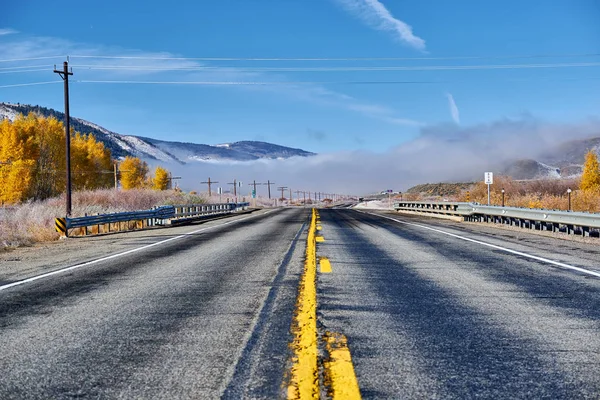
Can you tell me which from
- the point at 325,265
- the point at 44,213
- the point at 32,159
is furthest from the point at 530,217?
the point at 32,159

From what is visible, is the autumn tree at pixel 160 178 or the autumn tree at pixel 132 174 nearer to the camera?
the autumn tree at pixel 132 174

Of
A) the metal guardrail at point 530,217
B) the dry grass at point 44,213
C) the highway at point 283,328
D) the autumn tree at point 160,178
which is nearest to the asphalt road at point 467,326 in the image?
the highway at point 283,328

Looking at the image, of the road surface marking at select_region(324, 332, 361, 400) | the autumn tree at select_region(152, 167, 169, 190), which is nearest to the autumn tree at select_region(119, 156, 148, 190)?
the autumn tree at select_region(152, 167, 169, 190)

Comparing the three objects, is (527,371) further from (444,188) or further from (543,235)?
(444,188)

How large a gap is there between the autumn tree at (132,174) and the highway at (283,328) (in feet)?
375

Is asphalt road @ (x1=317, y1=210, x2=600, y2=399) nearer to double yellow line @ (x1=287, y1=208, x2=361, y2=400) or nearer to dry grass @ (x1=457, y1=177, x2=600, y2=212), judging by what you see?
double yellow line @ (x1=287, y1=208, x2=361, y2=400)

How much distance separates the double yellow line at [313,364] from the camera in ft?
9.05

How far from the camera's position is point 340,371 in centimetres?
309

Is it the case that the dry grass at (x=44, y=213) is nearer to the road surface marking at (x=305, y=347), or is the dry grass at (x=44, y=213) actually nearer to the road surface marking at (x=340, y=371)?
the road surface marking at (x=305, y=347)

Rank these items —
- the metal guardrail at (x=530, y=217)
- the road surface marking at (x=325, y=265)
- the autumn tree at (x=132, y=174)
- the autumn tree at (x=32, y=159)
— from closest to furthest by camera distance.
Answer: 1. the road surface marking at (x=325, y=265)
2. the metal guardrail at (x=530, y=217)
3. the autumn tree at (x=32, y=159)
4. the autumn tree at (x=132, y=174)

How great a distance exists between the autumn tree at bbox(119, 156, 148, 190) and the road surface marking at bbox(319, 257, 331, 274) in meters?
113

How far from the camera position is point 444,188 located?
186625 mm

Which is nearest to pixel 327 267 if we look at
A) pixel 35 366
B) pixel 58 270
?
pixel 58 270

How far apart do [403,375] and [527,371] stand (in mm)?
790
